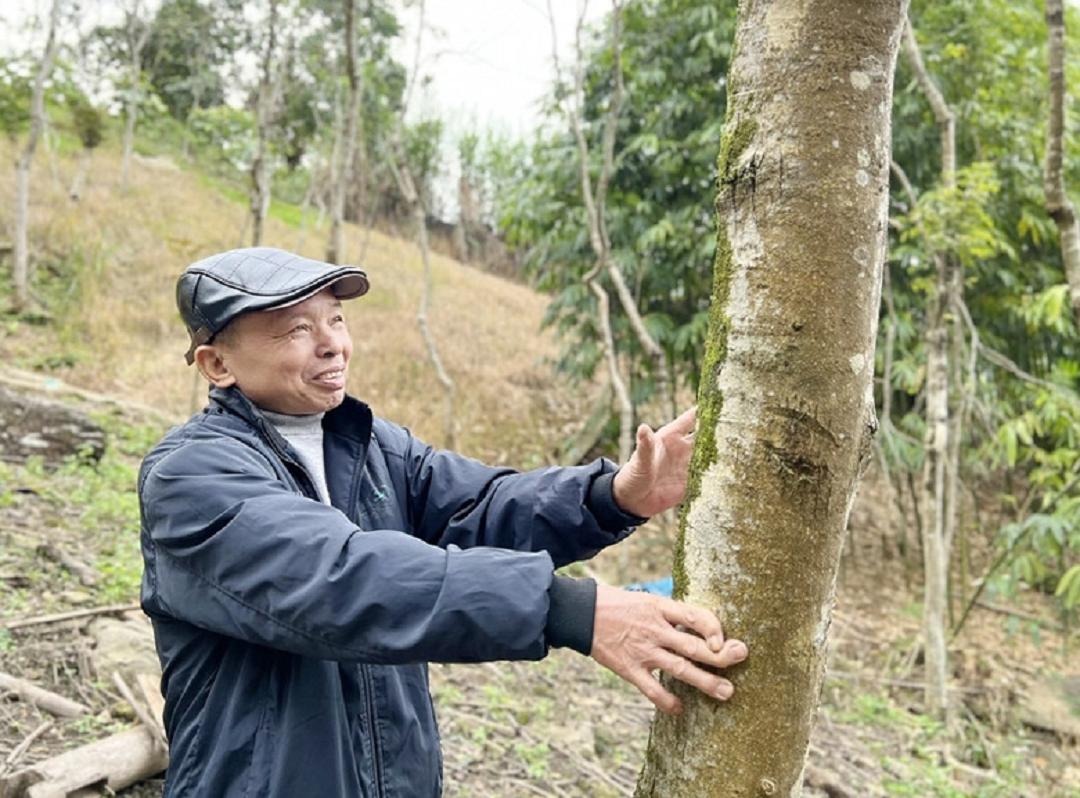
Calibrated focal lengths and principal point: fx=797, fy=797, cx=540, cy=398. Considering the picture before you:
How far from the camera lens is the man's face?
139cm

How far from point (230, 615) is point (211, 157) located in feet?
85.4

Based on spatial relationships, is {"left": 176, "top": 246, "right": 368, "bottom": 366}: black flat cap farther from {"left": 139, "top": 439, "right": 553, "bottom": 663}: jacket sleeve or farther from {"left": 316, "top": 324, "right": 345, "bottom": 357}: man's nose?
{"left": 139, "top": 439, "right": 553, "bottom": 663}: jacket sleeve

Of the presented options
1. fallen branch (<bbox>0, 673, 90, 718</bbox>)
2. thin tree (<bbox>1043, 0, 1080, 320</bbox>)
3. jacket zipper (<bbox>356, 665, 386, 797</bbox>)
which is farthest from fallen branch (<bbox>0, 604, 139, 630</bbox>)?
thin tree (<bbox>1043, 0, 1080, 320</bbox>)

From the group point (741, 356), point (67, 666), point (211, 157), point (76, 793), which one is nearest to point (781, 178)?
point (741, 356)

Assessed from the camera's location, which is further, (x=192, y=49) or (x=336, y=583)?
(x=192, y=49)

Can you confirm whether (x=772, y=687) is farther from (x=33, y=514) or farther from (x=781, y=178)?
(x=33, y=514)

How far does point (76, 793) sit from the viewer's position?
2.27m

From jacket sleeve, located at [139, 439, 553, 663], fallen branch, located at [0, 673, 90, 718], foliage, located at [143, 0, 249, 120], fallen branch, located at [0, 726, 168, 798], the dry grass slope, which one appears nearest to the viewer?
jacket sleeve, located at [139, 439, 553, 663]

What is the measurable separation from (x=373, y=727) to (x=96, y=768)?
1.50 meters

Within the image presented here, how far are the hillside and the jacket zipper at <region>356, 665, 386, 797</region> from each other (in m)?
1.54

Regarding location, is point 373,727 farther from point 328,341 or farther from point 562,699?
point 562,699

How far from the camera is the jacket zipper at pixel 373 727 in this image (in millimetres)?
1331

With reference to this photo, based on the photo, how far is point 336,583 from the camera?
1040 millimetres

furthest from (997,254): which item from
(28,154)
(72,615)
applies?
(28,154)
